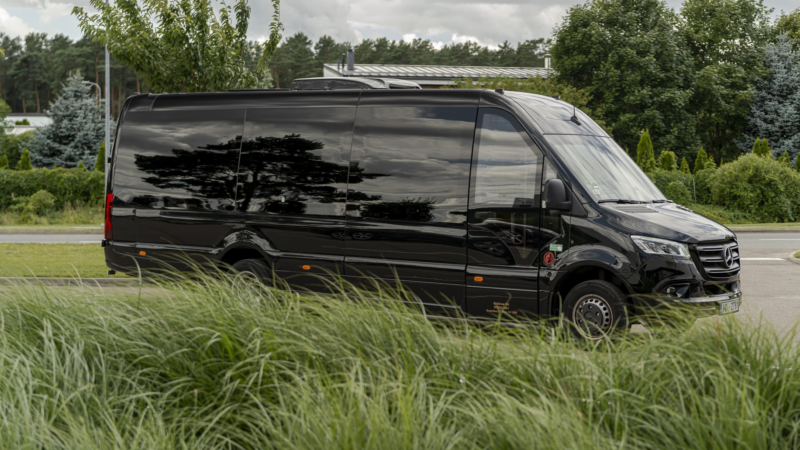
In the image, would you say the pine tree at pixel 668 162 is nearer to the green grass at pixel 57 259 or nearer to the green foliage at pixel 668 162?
the green foliage at pixel 668 162

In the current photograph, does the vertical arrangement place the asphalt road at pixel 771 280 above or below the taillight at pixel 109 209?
below

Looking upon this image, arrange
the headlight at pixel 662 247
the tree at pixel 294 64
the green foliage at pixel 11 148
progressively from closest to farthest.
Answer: the headlight at pixel 662 247 → the green foliage at pixel 11 148 → the tree at pixel 294 64

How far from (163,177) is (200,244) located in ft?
3.24

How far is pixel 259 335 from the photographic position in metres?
4.43

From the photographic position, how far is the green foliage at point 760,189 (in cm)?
2773

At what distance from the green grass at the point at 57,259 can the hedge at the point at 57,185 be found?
40.2 ft

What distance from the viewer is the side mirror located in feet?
23.4

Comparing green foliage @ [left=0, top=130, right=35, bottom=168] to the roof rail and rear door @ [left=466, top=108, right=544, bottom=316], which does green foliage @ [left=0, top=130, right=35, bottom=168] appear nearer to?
the roof rail

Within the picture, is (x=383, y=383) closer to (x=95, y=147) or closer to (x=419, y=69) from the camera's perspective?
(x=95, y=147)

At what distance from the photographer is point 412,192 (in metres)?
8.02

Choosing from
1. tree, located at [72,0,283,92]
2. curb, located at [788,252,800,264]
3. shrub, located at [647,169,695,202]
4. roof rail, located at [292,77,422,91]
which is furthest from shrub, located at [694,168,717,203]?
roof rail, located at [292,77,422,91]

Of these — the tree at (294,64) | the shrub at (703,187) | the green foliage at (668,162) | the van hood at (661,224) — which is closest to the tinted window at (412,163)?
the van hood at (661,224)

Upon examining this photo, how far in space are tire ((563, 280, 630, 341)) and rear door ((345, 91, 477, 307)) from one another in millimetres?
1134

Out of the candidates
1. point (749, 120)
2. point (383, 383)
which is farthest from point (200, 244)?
point (749, 120)
